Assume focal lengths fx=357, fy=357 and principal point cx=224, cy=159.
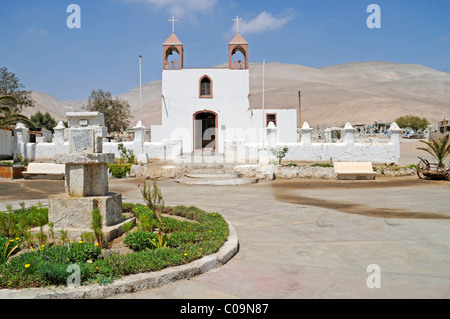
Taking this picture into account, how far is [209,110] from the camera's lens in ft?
84.4

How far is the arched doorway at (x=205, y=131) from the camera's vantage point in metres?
25.9

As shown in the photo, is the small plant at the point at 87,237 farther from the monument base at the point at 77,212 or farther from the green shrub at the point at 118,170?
the green shrub at the point at 118,170

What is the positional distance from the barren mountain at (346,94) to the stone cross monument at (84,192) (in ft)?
160

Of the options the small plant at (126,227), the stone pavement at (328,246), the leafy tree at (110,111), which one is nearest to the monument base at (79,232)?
the small plant at (126,227)

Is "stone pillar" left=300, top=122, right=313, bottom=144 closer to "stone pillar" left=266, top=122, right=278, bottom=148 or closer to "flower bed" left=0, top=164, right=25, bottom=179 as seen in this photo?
"stone pillar" left=266, top=122, right=278, bottom=148

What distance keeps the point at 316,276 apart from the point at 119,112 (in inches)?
1844

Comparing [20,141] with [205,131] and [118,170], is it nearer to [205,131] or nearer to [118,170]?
[118,170]

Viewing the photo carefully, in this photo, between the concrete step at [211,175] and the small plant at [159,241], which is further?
the concrete step at [211,175]

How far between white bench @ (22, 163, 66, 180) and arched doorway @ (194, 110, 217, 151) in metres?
10.6

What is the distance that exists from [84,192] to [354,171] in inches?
536

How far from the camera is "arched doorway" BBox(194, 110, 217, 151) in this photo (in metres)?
25.9
